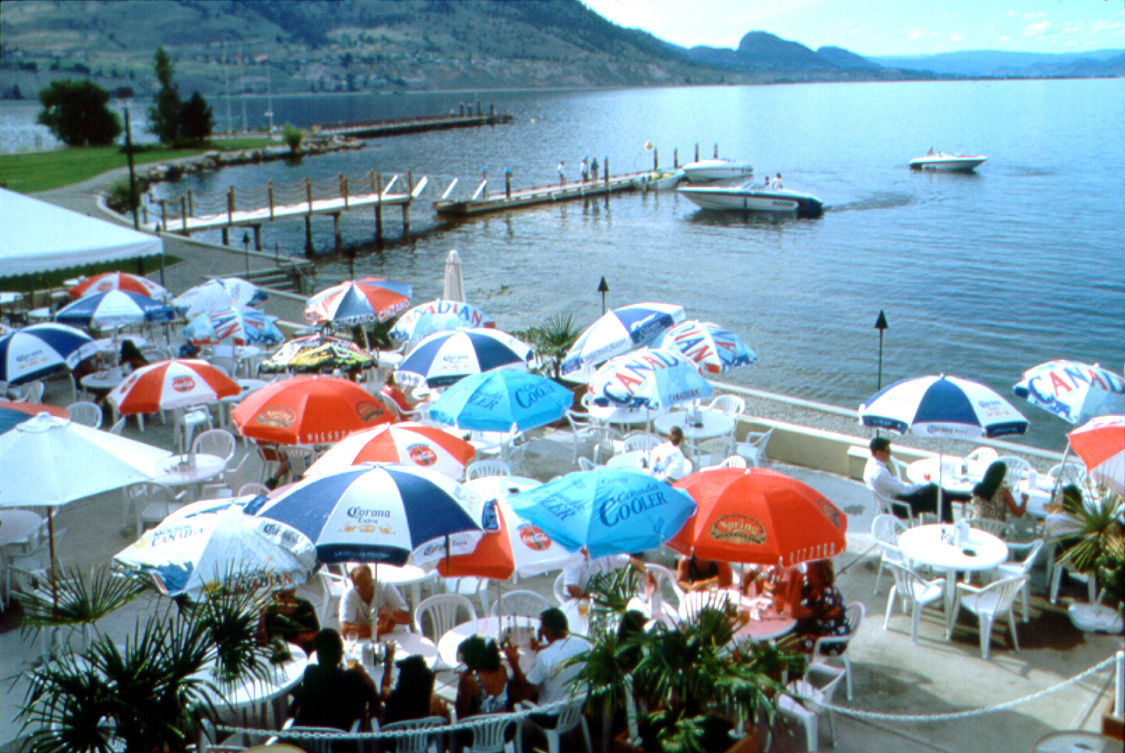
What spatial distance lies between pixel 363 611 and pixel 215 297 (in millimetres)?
10509

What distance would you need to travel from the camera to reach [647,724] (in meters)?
5.52

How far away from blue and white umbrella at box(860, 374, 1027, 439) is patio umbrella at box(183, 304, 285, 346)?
8.80 m

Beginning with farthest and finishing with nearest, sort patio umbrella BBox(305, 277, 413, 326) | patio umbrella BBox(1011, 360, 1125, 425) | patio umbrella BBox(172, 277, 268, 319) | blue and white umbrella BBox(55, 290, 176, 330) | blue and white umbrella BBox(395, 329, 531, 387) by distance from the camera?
patio umbrella BBox(172, 277, 268, 319) → patio umbrella BBox(305, 277, 413, 326) → blue and white umbrella BBox(55, 290, 176, 330) → blue and white umbrella BBox(395, 329, 531, 387) → patio umbrella BBox(1011, 360, 1125, 425)

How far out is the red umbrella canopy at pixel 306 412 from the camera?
911 cm

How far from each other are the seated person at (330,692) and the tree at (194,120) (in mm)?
87479

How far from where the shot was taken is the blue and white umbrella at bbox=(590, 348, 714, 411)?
34.2ft

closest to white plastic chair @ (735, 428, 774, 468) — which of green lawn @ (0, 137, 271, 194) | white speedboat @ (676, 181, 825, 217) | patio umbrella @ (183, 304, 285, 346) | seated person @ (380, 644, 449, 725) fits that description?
seated person @ (380, 644, 449, 725)

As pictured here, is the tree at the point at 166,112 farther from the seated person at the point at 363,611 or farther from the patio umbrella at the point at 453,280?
the seated person at the point at 363,611

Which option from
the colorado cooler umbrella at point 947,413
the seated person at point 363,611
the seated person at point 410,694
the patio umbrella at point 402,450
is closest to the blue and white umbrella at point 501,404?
the patio umbrella at point 402,450

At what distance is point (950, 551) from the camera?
27.3 ft

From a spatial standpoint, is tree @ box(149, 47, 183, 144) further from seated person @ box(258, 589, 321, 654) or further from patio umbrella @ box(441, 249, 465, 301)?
seated person @ box(258, 589, 321, 654)

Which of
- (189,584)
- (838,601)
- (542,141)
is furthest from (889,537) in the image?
(542,141)

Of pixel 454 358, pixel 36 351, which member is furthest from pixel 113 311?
pixel 454 358

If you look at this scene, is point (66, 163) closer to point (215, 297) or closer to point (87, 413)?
point (215, 297)
